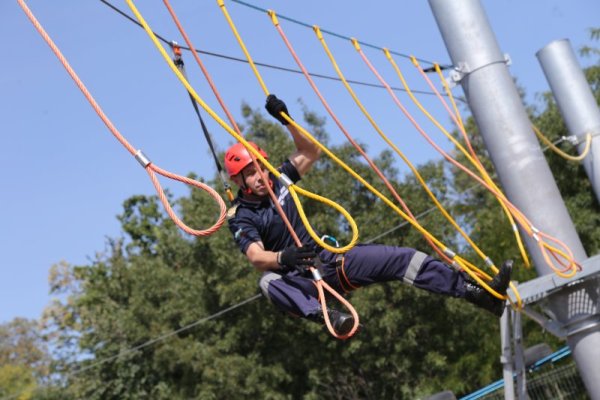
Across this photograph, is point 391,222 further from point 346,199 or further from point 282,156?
point 282,156

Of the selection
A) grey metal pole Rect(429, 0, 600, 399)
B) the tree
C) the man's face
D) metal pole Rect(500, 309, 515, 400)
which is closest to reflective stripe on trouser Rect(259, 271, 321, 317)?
the man's face

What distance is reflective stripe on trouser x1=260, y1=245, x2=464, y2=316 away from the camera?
5.09 m

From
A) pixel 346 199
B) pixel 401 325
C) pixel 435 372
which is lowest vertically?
pixel 435 372

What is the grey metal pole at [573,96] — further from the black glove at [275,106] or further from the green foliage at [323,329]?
the green foliage at [323,329]

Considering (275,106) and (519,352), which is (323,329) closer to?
(519,352)

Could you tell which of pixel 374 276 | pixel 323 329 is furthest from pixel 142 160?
pixel 323 329

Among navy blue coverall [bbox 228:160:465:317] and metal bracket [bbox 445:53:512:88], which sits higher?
metal bracket [bbox 445:53:512:88]

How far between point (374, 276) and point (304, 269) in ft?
1.83

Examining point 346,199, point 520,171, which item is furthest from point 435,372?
point 520,171

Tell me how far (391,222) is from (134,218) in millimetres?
12987

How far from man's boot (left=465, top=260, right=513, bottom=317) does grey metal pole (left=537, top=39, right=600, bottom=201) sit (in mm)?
3064

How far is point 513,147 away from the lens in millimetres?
6219

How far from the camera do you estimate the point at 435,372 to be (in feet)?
54.4

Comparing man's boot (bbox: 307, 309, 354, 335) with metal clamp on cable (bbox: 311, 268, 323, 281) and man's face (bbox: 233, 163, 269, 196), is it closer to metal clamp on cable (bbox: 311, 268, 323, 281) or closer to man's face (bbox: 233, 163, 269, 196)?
metal clamp on cable (bbox: 311, 268, 323, 281)
